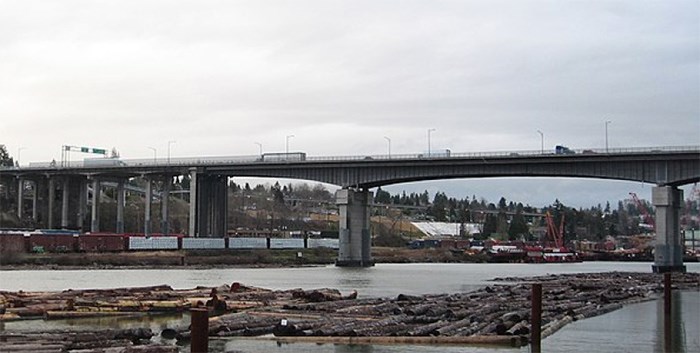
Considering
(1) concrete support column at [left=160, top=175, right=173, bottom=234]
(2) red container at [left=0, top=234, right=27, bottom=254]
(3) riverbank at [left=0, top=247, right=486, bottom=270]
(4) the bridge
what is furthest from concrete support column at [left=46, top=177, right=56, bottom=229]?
(2) red container at [left=0, top=234, right=27, bottom=254]

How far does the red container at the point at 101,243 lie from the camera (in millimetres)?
134375

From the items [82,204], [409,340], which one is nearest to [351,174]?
[82,204]

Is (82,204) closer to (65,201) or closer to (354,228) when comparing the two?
(65,201)

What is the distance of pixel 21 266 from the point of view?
362 ft

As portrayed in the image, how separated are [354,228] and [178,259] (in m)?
26.1

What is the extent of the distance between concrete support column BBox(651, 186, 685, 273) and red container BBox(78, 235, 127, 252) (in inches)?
2964

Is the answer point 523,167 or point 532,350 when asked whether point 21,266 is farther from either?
point 532,350

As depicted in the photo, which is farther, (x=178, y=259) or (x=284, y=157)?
(x=284, y=157)

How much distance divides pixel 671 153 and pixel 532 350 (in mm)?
83594

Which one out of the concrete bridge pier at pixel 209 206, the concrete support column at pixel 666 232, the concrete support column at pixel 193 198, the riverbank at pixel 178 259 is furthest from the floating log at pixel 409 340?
the concrete bridge pier at pixel 209 206

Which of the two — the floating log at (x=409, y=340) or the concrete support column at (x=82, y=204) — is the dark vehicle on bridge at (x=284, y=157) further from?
the floating log at (x=409, y=340)

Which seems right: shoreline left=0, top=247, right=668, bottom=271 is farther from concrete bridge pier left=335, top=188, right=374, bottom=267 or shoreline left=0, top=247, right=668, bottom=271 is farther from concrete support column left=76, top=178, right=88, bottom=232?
concrete support column left=76, top=178, right=88, bottom=232

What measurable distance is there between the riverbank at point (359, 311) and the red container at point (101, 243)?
7921 cm

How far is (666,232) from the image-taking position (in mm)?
114438
